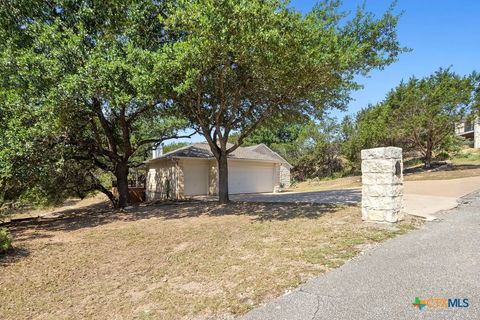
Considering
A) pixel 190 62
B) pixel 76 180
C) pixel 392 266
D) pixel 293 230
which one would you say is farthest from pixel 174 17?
pixel 76 180

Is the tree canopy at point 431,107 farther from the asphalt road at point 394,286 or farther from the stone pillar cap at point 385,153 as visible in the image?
the asphalt road at point 394,286

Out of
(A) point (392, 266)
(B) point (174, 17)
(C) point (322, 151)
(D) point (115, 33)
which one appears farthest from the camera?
(C) point (322, 151)

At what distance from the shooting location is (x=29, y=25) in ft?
30.7

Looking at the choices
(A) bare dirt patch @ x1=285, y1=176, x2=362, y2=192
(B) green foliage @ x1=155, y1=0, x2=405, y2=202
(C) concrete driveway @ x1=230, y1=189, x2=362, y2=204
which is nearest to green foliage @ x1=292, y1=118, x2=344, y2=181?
(A) bare dirt patch @ x1=285, y1=176, x2=362, y2=192

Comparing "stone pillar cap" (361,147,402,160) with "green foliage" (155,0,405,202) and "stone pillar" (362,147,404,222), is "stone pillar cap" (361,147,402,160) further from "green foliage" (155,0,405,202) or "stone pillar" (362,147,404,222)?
"green foliage" (155,0,405,202)

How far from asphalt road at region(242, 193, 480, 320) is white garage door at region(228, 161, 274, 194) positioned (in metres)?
15.1

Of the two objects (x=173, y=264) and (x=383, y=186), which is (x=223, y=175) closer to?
(x=383, y=186)

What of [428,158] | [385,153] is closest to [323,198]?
[385,153]

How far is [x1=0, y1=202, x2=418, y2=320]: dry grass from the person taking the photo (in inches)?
146

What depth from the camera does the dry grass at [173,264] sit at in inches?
146

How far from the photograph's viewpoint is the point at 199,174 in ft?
63.7

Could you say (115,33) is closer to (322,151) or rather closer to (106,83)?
(106,83)

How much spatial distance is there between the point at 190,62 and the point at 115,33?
3.87 m

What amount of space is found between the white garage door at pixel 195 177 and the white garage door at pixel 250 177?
1.70 metres
